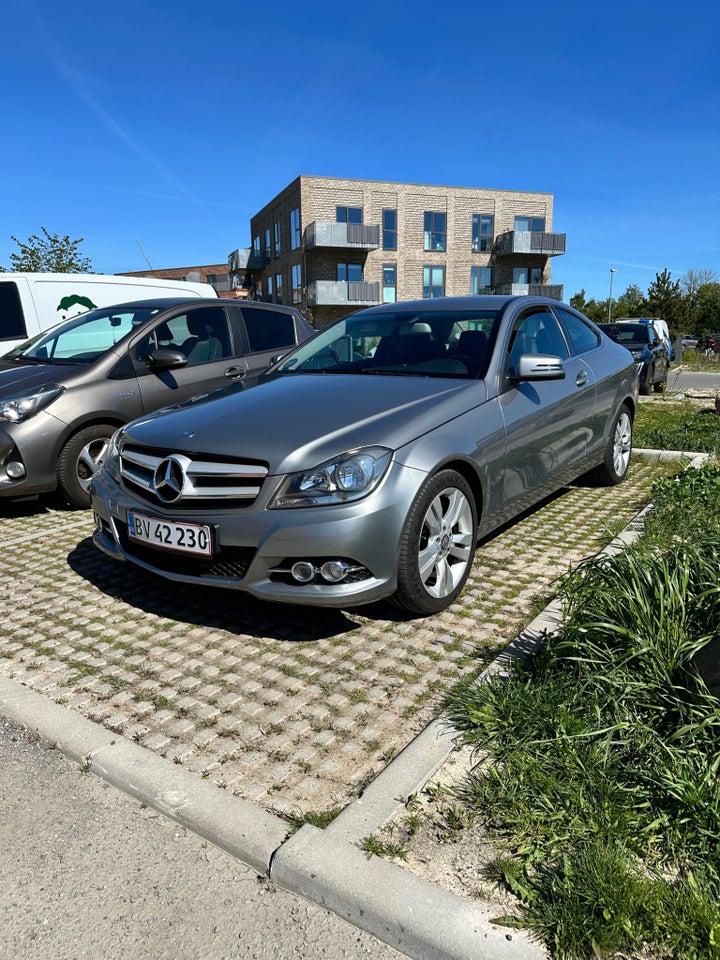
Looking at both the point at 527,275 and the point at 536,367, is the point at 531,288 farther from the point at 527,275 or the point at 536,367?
the point at 536,367

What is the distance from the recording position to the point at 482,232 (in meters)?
46.7

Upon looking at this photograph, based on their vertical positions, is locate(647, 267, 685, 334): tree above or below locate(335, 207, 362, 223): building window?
below

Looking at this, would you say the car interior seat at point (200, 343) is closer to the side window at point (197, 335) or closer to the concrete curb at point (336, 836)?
the side window at point (197, 335)

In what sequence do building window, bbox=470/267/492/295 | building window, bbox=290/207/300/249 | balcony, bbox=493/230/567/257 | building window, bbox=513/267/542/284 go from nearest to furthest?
1. building window, bbox=290/207/300/249
2. balcony, bbox=493/230/567/257
3. building window, bbox=470/267/492/295
4. building window, bbox=513/267/542/284

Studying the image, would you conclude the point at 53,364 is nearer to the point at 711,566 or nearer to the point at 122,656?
the point at 122,656

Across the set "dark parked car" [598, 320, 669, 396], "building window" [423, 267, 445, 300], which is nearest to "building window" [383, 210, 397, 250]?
"building window" [423, 267, 445, 300]

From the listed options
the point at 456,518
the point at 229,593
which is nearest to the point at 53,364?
the point at 229,593

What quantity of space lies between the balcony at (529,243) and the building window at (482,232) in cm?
55

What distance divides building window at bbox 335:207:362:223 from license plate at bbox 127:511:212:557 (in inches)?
1688

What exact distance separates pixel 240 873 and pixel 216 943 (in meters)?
0.24

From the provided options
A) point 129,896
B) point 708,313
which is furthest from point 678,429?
point 708,313

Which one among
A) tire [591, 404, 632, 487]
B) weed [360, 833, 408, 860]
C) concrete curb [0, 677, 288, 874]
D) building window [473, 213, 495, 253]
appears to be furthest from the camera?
building window [473, 213, 495, 253]

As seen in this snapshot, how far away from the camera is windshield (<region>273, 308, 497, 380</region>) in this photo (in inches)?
174

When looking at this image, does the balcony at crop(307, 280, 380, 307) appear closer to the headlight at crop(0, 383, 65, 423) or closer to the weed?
the headlight at crop(0, 383, 65, 423)
